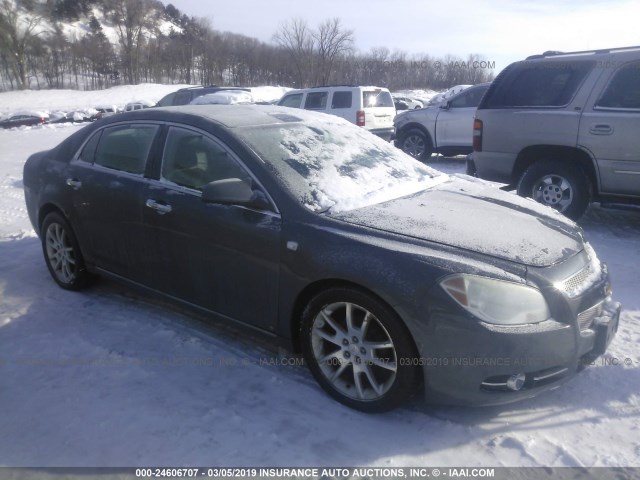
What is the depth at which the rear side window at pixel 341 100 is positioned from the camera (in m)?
13.0

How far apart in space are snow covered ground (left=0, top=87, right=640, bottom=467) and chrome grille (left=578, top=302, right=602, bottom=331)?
47cm

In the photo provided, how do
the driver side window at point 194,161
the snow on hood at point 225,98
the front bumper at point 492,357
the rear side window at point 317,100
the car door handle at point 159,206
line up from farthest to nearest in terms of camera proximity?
the snow on hood at point 225,98, the rear side window at point 317,100, the car door handle at point 159,206, the driver side window at point 194,161, the front bumper at point 492,357

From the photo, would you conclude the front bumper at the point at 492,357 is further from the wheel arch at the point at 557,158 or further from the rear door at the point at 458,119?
the rear door at the point at 458,119

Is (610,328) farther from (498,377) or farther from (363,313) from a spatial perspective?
(363,313)

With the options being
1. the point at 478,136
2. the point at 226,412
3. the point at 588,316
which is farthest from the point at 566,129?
the point at 226,412

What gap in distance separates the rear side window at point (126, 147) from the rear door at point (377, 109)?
930cm

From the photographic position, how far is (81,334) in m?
3.72

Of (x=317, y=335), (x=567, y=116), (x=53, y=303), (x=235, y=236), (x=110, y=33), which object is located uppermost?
(x=110, y=33)

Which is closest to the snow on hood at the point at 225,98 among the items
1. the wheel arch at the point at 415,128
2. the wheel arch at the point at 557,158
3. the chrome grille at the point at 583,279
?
the wheel arch at the point at 415,128

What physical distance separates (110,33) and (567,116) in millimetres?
98095

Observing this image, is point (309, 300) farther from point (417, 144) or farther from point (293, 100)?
point (293, 100)

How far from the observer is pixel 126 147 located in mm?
3973

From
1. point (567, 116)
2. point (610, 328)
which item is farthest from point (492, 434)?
point (567, 116)

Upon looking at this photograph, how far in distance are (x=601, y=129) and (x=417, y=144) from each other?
6237 millimetres
